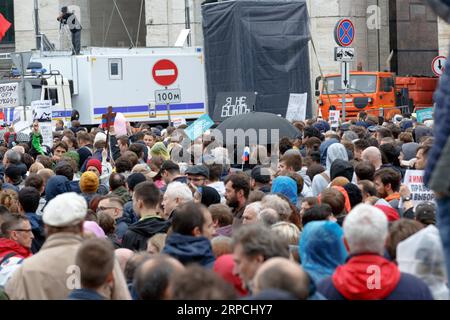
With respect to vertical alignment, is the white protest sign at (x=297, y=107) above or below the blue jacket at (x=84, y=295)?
above

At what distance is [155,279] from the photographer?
5852 millimetres

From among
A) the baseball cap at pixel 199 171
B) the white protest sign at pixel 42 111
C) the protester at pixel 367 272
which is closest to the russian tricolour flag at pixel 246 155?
the baseball cap at pixel 199 171

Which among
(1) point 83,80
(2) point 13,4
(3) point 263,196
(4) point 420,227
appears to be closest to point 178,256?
(4) point 420,227

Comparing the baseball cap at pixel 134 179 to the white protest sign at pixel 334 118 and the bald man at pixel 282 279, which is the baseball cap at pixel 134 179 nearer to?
the bald man at pixel 282 279

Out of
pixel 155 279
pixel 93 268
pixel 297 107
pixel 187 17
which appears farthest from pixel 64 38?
pixel 155 279

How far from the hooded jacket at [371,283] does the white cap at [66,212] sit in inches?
59.0

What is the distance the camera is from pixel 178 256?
22.8 feet

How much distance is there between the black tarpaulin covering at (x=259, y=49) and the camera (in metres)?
26.9

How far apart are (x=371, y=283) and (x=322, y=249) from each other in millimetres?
747

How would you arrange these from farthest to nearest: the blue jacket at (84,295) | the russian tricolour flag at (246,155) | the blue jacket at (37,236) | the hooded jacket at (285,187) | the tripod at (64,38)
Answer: the tripod at (64,38), the russian tricolour flag at (246,155), the hooded jacket at (285,187), the blue jacket at (37,236), the blue jacket at (84,295)

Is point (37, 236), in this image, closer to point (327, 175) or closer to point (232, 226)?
point (232, 226)

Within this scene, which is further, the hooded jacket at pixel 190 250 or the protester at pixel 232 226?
the hooded jacket at pixel 190 250
